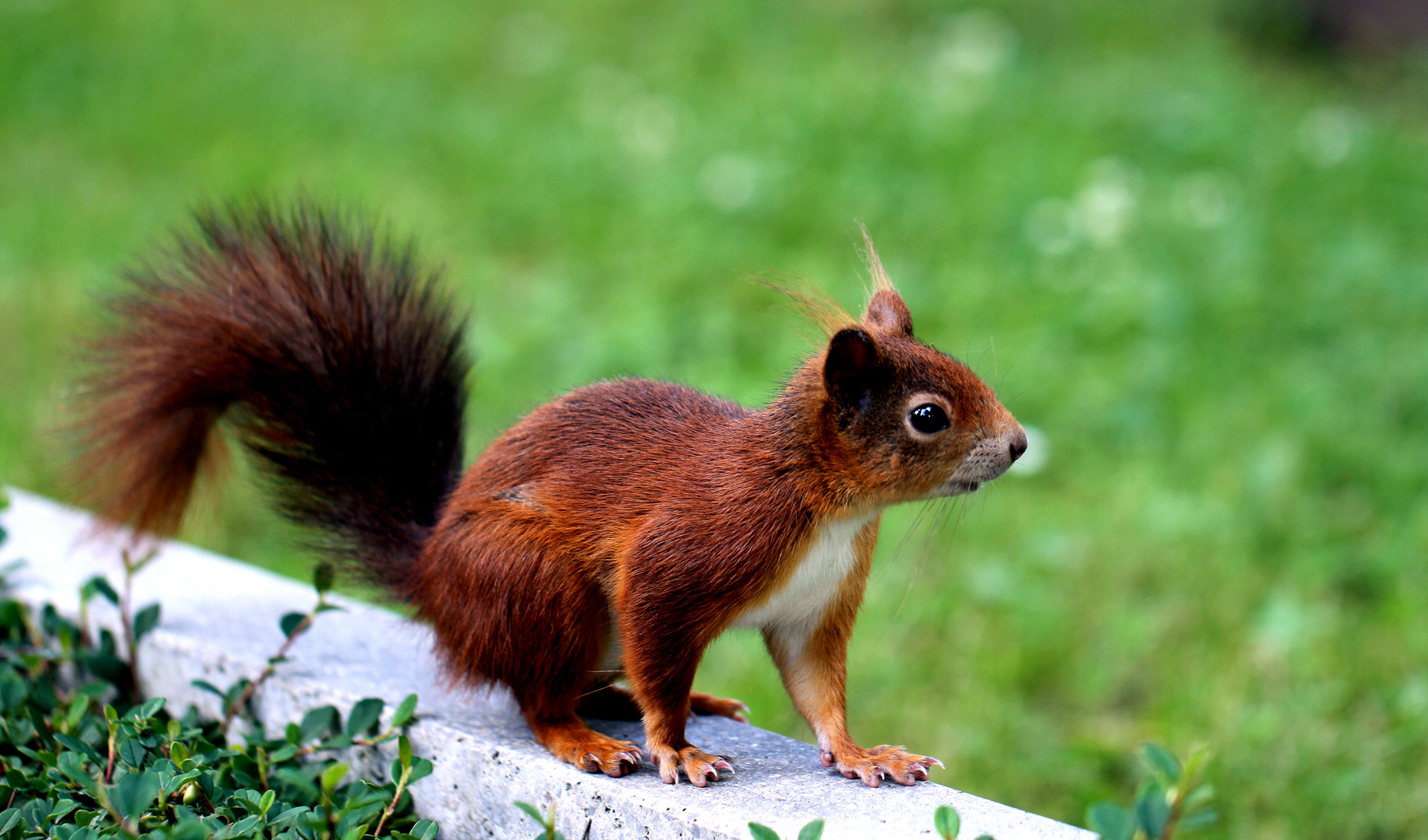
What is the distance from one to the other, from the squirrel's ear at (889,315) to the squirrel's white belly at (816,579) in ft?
0.70

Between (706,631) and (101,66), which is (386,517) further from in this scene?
(101,66)

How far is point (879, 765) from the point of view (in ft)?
4.59

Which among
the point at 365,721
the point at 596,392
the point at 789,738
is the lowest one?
the point at 365,721

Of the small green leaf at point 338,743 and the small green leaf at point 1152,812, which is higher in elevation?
the small green leaf at point 1152,812

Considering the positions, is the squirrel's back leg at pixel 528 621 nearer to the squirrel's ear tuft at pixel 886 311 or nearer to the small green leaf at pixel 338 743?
the small green leaf at pixel 338 743

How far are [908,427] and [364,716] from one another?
29.2 inches

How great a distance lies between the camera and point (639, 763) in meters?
1.43

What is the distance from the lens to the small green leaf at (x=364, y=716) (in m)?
1.51

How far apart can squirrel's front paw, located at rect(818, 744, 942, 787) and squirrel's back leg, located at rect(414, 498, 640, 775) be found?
0.23 meters

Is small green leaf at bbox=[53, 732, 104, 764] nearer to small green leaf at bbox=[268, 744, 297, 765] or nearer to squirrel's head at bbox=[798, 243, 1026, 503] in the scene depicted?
small green leaf at bbox=[268, 744, 297, 765]

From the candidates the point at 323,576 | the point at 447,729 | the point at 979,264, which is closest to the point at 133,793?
the point at 447,729

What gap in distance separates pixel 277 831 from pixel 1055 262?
322cm

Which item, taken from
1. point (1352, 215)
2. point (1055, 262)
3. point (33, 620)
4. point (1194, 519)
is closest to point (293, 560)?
point (33, 620)

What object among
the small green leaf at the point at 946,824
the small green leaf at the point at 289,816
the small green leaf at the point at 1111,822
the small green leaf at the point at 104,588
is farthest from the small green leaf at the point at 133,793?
the small green leaf at the point at 1111,822
